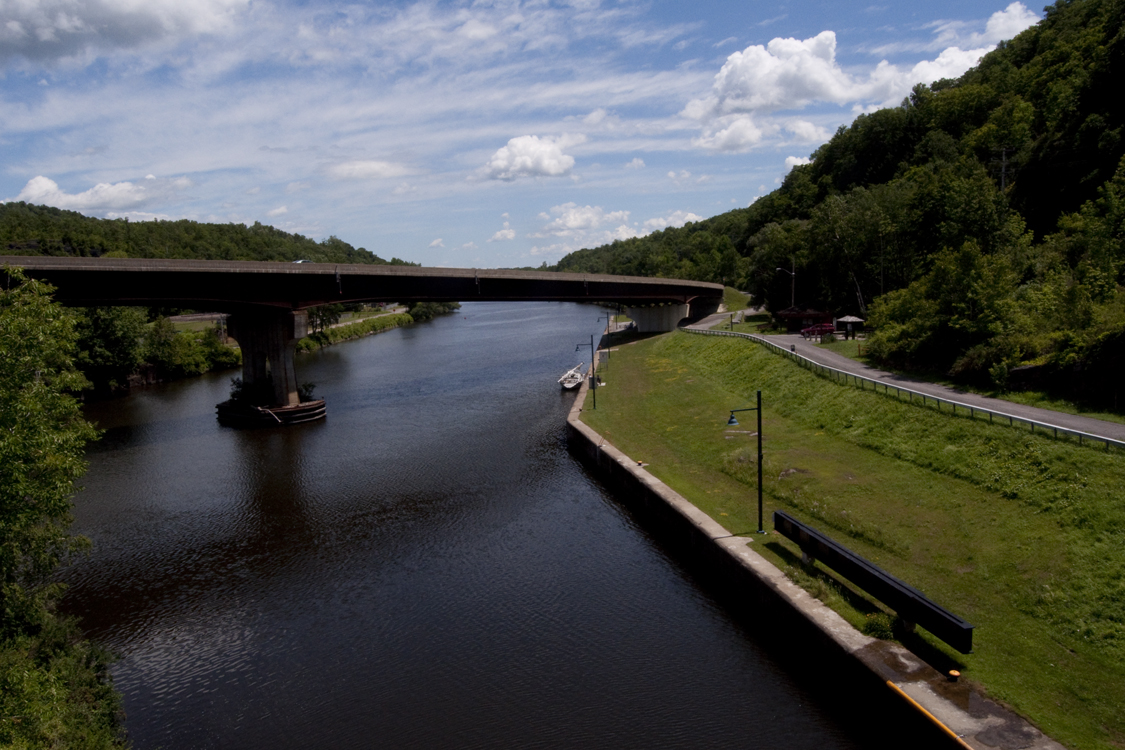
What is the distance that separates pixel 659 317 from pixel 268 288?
52366 millimetres

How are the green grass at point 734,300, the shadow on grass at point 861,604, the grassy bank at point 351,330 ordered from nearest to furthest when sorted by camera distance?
the shadow on grass at point 861,604 < the grassy bank at point 351,330 < the green grass at point 734,300

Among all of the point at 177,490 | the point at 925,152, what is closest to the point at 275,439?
the point at 177,490

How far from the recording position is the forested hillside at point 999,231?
30484 mm

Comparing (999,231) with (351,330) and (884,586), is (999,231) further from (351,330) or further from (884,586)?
(351,330)

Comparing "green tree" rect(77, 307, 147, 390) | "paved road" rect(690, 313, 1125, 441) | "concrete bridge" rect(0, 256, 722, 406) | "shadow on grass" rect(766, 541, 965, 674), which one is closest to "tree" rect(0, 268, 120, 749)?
"shadow on grass" rect(766, 541, 965, 674)

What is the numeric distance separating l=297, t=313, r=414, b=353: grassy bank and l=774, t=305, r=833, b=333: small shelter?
200 ft

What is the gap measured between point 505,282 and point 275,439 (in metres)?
25.5

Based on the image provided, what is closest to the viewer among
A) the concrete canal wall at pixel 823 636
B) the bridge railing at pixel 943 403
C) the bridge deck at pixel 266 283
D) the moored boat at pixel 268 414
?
the concrete canal wall at pixel 823 636

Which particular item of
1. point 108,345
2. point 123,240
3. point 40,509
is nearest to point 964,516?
point 40,509

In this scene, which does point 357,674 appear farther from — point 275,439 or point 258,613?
point 275,439

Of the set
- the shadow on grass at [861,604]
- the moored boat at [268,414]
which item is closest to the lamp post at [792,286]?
the moored boat at [268,414]

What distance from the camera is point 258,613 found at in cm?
2177

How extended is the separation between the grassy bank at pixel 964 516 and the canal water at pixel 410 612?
9.75ft

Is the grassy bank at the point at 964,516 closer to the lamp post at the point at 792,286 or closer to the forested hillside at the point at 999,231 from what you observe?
the forested hillside at the point at 999,231
